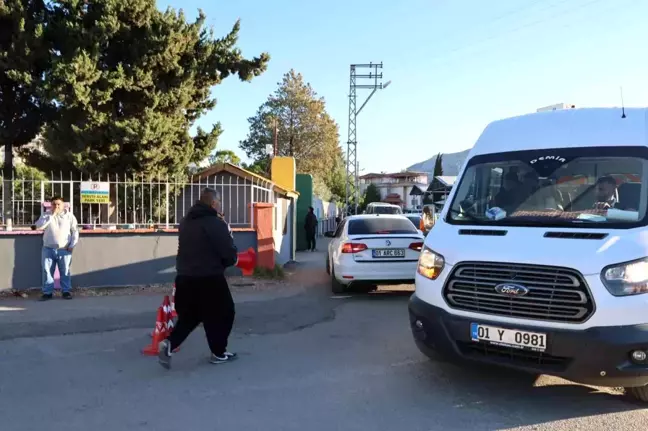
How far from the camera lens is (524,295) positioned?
13.8ft

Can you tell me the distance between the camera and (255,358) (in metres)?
5.97

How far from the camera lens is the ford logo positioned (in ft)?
13.8

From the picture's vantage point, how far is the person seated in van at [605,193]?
4680 millimetres

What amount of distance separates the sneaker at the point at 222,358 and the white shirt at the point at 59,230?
4893mm

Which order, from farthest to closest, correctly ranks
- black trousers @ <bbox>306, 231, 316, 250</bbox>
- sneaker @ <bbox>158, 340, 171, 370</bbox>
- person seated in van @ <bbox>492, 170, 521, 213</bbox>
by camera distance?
black trousers @ <bbox>306, 231, 316, 250</bbox>, sneaker @ <bbox>158, 340, 171, 370</bbox>, person seated in van @ <bbox>492, 170, 521, 213</bbox>

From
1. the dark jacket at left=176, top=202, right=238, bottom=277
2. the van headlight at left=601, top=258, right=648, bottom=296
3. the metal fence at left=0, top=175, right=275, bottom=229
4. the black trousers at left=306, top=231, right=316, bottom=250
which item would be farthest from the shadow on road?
the black trousers at left=306, top=231, right=316, bottom=250

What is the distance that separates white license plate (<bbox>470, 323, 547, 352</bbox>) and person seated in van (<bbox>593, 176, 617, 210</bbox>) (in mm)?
1347

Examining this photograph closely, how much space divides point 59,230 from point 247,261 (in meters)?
3.41

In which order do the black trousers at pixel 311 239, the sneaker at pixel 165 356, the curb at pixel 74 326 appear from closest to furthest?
the sneaker at pixel 165 356 → the curb at pixel 74 326 → the black trousers at pixel 311 239

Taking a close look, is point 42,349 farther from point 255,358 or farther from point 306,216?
point 306,216

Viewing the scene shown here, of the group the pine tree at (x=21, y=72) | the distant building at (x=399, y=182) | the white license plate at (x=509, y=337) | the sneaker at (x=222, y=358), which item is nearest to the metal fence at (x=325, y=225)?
the pine tree at (x=21, y=72)

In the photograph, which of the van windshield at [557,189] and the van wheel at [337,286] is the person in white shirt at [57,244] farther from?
the van windshield at [557,189]

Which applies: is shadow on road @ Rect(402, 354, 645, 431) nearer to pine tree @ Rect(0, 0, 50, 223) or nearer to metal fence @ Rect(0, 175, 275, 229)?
metal fence @ Rect(0, 175, 275, 229)

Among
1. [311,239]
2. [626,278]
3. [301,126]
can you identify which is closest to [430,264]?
[626,278]
